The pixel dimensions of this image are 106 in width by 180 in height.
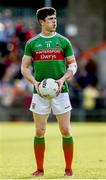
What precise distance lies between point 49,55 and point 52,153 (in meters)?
4.75

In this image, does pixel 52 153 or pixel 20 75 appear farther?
pixel 20 75

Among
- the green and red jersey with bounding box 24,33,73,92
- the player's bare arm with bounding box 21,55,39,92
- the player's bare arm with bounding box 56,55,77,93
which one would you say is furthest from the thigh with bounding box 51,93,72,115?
the player's bare arm with bounding box 21,55,39,92

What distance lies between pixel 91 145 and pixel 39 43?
6.91 m

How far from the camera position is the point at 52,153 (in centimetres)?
1502

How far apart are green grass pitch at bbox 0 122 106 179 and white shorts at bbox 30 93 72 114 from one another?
0.87 m

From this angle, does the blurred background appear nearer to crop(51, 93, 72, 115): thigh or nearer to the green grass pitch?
the green grass pitch

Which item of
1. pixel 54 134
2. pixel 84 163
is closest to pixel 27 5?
pixel 54 134

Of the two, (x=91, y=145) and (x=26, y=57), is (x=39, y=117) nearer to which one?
(x=26, y=57)

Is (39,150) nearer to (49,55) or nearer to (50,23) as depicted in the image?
→ (49,55)

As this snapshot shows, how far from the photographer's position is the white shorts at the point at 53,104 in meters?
10.6

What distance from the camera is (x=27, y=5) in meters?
31.8

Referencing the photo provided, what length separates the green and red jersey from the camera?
34.6ft

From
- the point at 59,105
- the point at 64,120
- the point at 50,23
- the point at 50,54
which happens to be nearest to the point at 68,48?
the point at 50,54

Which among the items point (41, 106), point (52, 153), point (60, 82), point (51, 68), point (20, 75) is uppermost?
point (51, 68)
